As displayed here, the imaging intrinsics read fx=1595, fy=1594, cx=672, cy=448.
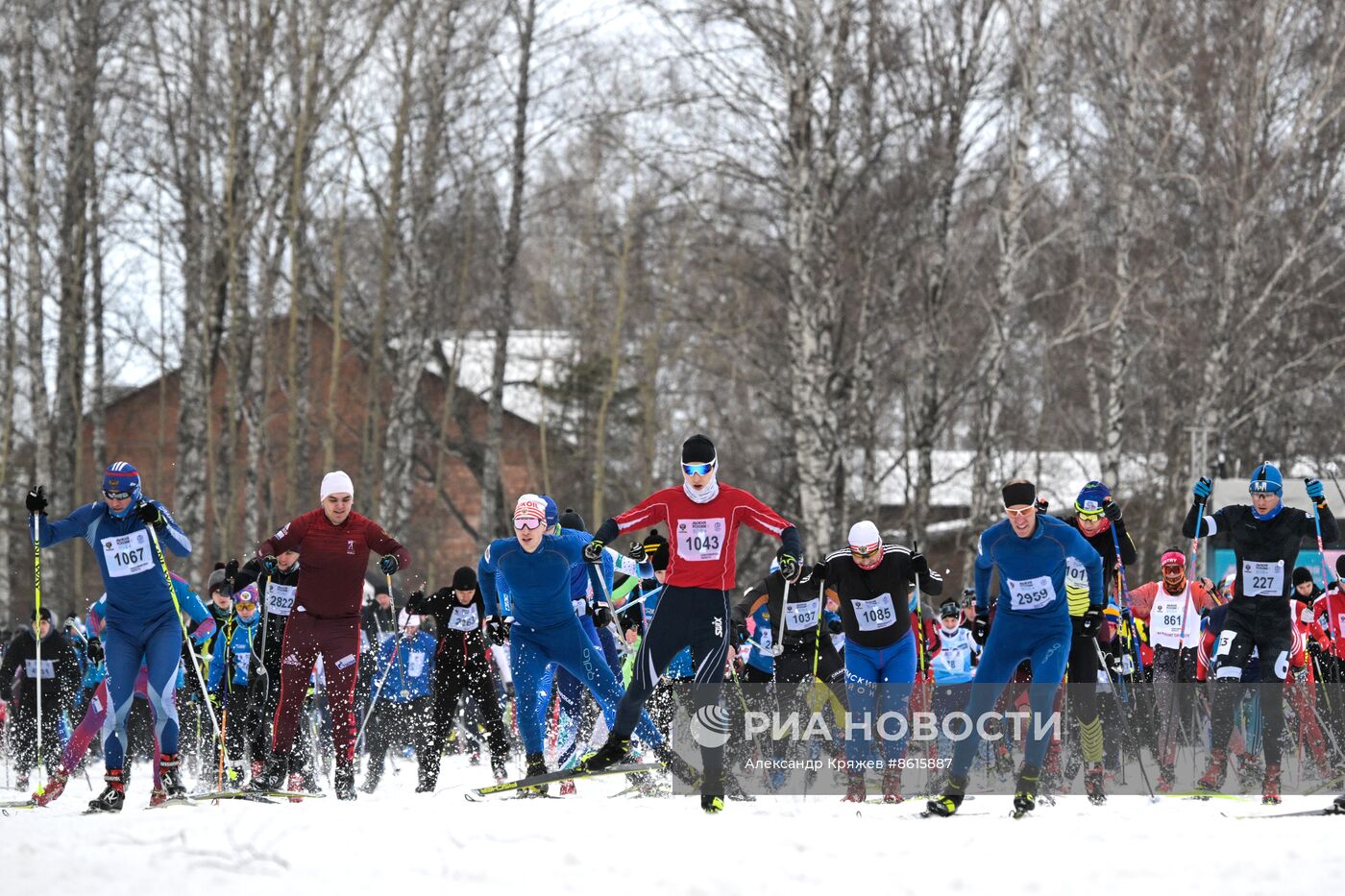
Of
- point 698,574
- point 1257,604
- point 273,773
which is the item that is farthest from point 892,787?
point 273,773

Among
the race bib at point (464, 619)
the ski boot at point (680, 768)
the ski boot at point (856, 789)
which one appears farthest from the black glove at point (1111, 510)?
the race bib at point (464, 619)

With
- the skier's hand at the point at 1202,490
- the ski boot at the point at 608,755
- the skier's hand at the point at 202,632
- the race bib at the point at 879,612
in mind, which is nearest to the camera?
the ski boot at the point at 608,755

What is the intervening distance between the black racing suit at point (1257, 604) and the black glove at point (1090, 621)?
116 centimetres

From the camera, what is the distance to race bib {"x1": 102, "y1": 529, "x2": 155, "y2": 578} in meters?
9.00

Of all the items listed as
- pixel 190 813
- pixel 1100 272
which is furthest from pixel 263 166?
pixel 190 813

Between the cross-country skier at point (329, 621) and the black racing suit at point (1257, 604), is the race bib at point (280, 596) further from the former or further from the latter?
the black racing suit at point (1257, 604)

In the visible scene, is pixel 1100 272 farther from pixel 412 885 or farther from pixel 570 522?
pixel 412 885

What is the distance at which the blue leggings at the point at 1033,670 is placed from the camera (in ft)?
27.7

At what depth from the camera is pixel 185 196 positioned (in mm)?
23953

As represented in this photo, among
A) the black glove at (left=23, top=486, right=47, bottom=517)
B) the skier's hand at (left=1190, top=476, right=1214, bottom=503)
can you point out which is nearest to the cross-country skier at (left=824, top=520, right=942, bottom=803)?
the skier's hand at (left=1190, top=476, right=1214, bottom=503)

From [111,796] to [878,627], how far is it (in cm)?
445

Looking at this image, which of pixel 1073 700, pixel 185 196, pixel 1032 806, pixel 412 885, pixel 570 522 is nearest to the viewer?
pixel 412 885

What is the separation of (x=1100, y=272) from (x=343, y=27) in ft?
37.2

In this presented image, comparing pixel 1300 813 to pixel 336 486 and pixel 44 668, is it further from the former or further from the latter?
pixel 44 668
